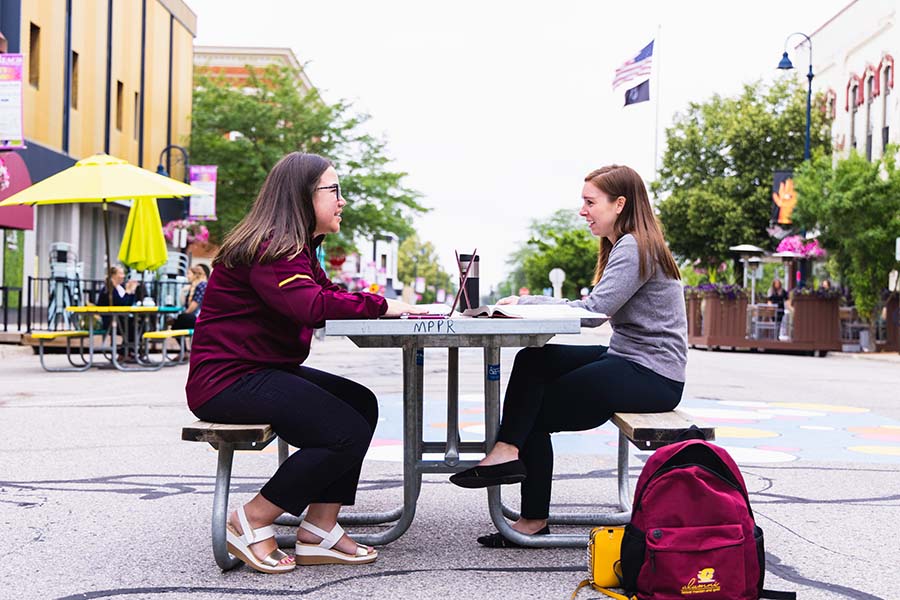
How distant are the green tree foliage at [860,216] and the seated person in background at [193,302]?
1676 cm

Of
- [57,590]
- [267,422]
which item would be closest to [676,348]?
[267,422]

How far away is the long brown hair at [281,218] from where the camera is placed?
390 cm

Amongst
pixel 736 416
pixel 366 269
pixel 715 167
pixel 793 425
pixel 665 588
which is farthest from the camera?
pixel 366 269

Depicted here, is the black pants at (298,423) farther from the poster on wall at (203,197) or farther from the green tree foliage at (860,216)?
the poster on wall at (203,197)

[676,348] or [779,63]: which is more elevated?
[779,63]

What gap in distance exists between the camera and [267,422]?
384 cm

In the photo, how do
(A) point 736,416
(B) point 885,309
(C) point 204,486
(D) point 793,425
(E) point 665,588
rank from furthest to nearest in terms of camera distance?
(B) point 885,309 → (A) point 736,416 → (D) point 793,425 → (C) point 204,486 → (E) point 665,588

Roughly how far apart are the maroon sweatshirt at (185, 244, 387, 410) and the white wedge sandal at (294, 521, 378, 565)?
25.2 inches

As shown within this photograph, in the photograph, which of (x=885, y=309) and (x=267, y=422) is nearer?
(x=267, y=422)

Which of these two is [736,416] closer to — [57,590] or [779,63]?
[57,590]

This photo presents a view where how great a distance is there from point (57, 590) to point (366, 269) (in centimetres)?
8764

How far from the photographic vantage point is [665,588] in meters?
3.34

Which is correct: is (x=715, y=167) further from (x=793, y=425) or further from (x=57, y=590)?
(x=57, y=590)

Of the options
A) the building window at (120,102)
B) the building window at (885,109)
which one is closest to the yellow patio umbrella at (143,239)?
the building window at (120,102)
